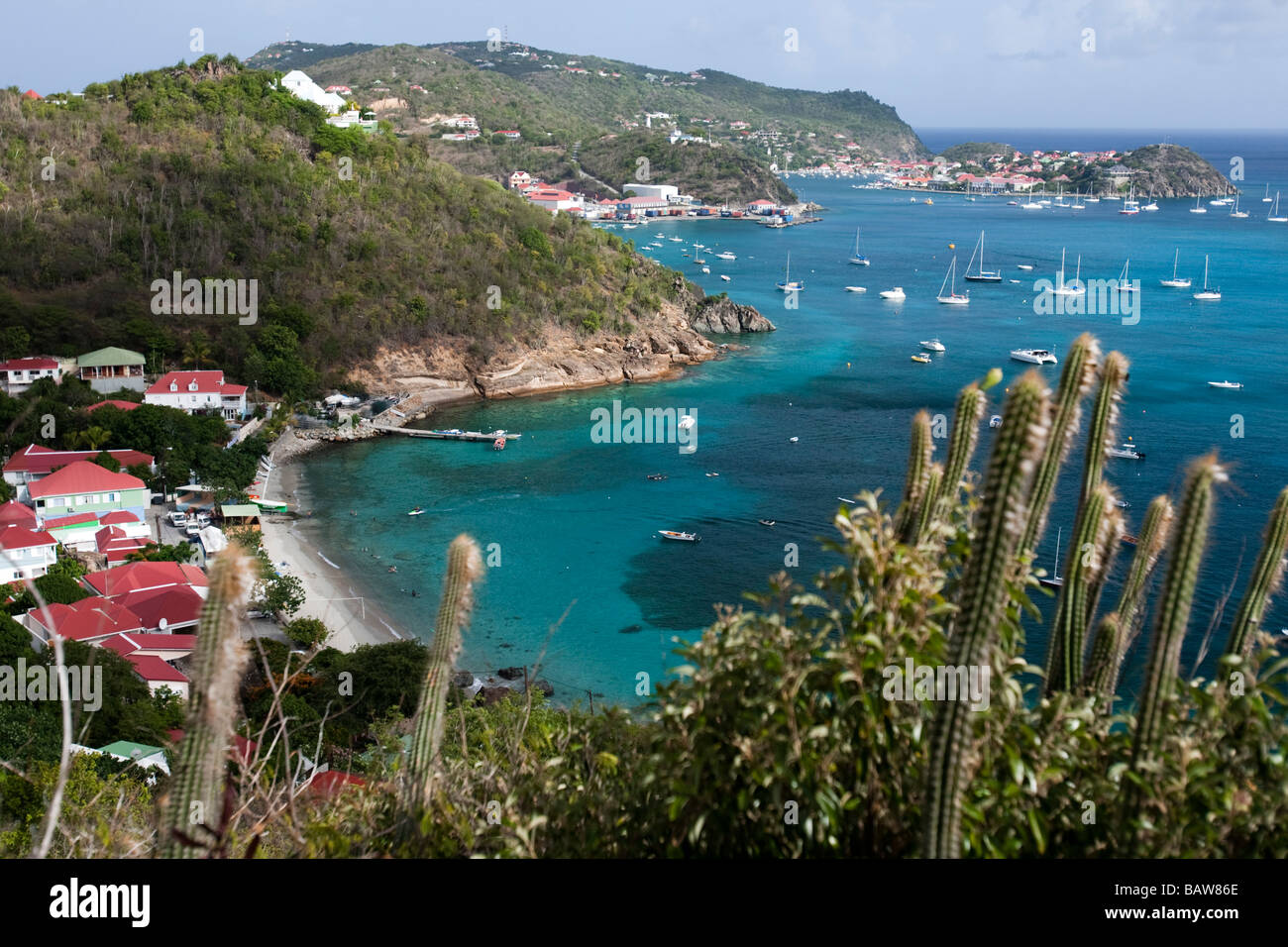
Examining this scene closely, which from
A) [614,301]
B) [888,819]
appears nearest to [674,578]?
[888,819]

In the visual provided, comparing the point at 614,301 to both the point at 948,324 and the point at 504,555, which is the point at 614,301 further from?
the point at 504,555

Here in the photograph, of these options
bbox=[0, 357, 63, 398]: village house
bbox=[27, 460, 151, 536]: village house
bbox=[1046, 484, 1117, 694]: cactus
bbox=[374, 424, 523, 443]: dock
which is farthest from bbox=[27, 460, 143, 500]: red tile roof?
bbox=[1046, 484, 1117, 694]: cactus

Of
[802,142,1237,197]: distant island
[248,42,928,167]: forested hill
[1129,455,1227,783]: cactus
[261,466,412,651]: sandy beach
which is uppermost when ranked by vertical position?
[248,42,928,167]: forested hill

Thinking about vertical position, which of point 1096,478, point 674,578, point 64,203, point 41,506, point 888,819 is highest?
point 64,203

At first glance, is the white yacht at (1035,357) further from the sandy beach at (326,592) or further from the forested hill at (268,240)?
the sandy beach at (326,592)

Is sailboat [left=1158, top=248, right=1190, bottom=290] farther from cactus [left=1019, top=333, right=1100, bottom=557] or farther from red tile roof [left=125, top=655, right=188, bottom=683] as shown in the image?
cactus [left=1019, top=333, right=1100, bottom=557]

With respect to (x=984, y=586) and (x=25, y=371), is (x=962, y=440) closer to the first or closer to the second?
(x=984, y=586)
